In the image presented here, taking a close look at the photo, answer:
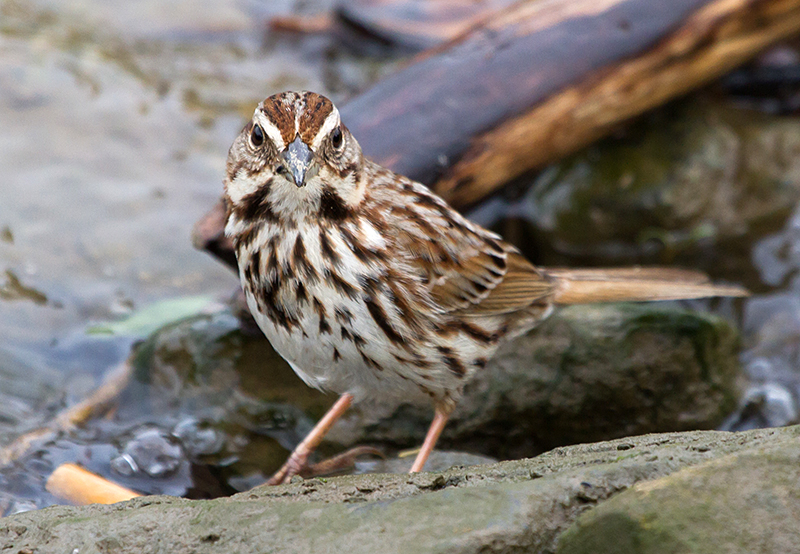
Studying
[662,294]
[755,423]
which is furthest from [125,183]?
[755,423]

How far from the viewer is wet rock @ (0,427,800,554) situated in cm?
250

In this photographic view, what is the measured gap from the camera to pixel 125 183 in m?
6.73

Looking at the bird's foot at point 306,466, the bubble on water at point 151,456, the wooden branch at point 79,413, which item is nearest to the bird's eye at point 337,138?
the bird's foot at point 306,466

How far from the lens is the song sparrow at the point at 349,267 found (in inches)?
135

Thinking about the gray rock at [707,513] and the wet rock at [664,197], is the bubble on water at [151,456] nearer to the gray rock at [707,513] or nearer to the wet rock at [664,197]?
the gray rock at [707,513]

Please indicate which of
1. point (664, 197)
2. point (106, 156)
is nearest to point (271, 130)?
point (664, 197)

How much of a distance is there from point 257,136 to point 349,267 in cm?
63

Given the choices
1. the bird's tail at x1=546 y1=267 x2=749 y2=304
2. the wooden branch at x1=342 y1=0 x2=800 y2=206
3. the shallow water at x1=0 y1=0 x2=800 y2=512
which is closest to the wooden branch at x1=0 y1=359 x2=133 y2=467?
the shallow water at x1=0 y1=0 x2=800 y2=512

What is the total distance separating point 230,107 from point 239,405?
3720 mm

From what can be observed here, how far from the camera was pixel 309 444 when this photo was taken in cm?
437

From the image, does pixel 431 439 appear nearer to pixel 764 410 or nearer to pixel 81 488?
pixel 81 488

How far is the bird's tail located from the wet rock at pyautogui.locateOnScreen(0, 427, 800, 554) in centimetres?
172

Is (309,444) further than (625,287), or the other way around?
(625,287)

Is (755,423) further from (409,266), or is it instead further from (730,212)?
(409,266)
